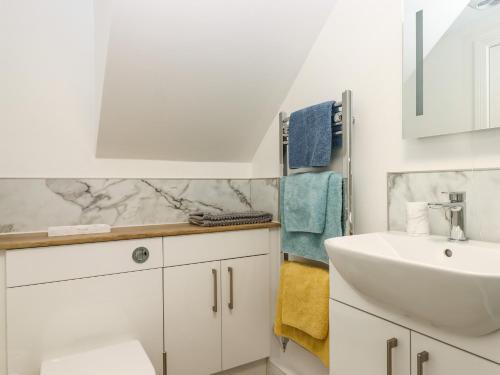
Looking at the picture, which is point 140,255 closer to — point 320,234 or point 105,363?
point 105,363

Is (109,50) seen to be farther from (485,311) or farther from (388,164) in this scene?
(485,311)

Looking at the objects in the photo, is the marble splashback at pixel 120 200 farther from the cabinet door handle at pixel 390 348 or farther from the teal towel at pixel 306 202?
the cabinet door handle at pixel 390 348

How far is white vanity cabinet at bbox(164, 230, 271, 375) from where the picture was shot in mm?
1612

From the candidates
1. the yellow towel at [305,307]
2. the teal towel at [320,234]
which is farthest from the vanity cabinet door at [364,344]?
the teal towel at [320,234]

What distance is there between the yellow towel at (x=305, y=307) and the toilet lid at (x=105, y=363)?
615 millimetres

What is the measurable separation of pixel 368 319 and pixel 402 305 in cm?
19

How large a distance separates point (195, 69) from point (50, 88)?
68 cm

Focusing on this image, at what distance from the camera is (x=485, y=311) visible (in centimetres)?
70

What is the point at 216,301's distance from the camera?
1707mm

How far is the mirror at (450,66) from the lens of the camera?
3.39 feet

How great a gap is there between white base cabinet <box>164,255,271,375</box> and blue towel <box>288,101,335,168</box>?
1.96 ft

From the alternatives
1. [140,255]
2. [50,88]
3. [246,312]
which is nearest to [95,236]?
[140,255]

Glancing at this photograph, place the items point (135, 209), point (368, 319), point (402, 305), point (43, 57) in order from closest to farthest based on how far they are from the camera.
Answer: point (402, 305), point (368, 319), point (43, 57), point (135, 209)

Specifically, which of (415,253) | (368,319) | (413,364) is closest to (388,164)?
(415,253)
